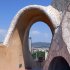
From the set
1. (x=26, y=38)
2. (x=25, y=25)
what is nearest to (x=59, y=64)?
(x=25, y=25)

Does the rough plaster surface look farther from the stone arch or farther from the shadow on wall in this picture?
the shadow on wall

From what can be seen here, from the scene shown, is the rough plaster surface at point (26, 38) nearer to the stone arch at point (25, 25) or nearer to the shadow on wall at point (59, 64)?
the stone arch at point (25, 25)

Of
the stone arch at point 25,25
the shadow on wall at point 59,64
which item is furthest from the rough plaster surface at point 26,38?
the shadow on wall at point 59,64

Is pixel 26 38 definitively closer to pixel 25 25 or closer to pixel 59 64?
pixel 25 25

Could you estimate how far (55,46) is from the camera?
12.5 meters

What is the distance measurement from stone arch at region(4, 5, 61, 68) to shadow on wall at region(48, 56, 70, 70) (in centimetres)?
245

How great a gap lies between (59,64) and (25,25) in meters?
5.51

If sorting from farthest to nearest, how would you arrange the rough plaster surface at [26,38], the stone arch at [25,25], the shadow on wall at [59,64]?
the stone arch at [25,25] → the shadow on wall at [59,64] → the rough plaster surface at [26,38]

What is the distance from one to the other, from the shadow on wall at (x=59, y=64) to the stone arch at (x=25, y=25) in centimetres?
245

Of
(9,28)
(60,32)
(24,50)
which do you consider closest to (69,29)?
(60,32)

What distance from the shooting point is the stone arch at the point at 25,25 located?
15.2m

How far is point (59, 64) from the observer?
13.2m

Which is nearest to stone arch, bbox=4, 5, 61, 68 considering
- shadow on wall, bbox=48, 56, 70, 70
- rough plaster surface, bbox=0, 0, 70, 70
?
rough plaster surface, bbox=0, 0, 70, 70

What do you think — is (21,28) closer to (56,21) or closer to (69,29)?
(56,21)
